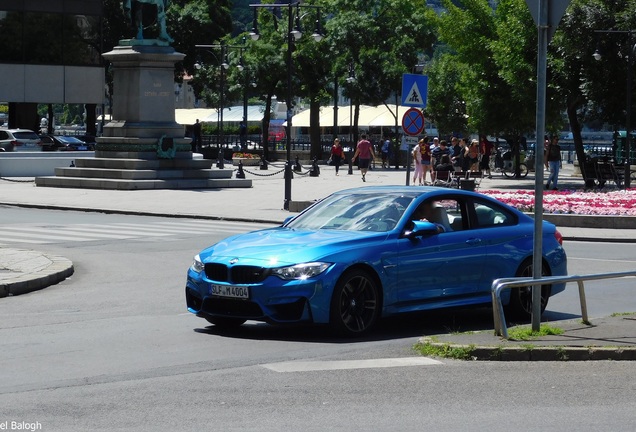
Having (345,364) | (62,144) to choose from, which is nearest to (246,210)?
(345,364)

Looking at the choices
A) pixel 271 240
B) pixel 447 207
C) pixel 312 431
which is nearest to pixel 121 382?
pixel 312 431

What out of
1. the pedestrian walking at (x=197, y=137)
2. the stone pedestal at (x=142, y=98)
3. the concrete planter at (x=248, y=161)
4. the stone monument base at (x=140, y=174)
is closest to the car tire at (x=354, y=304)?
the stone monument base at (x=140, y=174)

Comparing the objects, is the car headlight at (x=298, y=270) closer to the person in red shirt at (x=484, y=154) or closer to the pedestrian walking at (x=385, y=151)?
the person in red shirt at (x=484, y=154)

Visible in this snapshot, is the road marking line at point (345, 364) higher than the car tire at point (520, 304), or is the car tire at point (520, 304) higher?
the car tire at point (520, 304)

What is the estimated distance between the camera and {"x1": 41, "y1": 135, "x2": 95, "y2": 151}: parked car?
204 feet

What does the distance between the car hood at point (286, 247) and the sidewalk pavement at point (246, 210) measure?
1.35 m

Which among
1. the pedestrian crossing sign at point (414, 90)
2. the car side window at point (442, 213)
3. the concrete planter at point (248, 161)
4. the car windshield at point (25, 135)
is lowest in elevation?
the concrete planter at point (248, 161)

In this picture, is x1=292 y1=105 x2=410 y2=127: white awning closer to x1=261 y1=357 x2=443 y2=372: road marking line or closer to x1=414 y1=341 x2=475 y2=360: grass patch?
x1=414 y1=341 x2=475 y2=360: grass patch

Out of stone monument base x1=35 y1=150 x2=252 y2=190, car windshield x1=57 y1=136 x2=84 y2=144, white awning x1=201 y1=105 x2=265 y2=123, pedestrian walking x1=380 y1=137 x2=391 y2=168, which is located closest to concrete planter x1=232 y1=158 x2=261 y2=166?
pedestrian walking x1=380 y1=137 x2=391 y2=168

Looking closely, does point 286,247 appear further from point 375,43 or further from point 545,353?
point 375,43

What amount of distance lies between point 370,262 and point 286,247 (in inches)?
31.2

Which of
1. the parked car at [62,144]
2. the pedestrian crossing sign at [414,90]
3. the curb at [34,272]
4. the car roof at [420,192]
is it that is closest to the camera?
the car roof at [420,192]

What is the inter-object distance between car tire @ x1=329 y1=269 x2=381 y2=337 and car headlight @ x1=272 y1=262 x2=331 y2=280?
0.82 feet

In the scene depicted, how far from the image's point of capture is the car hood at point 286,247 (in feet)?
36.9
